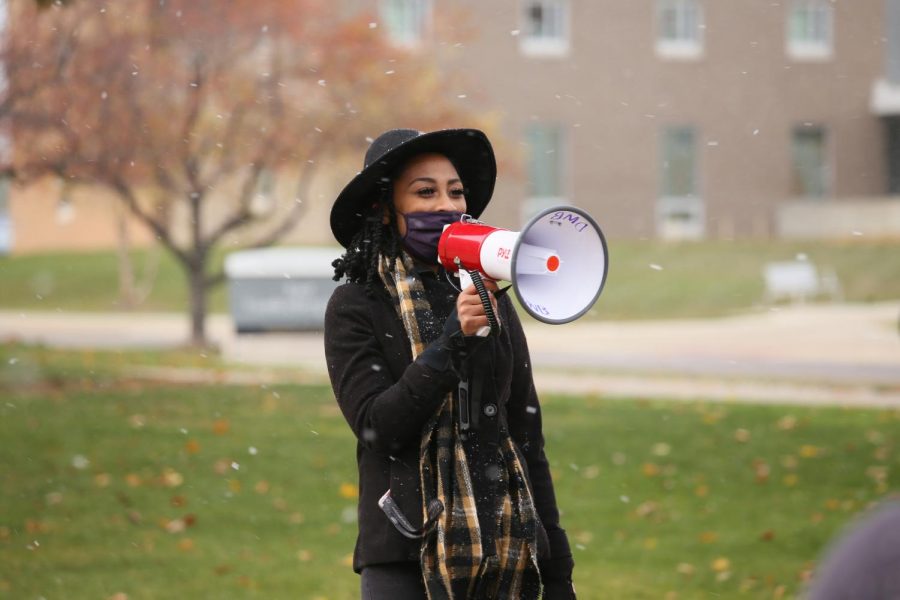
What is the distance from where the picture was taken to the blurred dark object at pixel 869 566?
4.83 ft

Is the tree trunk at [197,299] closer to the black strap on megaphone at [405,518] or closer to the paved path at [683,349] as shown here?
the paved path at [683,349]

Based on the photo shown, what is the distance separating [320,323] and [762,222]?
64.5 ft

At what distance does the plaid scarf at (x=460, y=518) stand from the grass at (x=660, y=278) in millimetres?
23038

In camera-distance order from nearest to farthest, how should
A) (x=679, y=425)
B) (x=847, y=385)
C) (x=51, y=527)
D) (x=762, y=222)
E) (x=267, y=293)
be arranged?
(x=51, y=527) → (x=679, y=425) → (x=847, y=385) → (x=267, y=293) → (x=762, y=222)

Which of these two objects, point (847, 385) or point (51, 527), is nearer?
point (51, 527)

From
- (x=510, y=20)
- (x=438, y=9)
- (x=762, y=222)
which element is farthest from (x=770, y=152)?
(x=438, y=9)

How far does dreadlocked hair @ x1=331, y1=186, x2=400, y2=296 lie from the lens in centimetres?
325

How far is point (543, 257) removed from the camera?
295 centimetres

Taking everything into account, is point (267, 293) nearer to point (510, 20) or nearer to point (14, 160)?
point (14, 160)

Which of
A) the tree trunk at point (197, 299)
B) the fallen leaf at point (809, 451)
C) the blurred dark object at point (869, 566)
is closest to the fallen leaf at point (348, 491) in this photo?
the fallen leaf at point (809, 451)

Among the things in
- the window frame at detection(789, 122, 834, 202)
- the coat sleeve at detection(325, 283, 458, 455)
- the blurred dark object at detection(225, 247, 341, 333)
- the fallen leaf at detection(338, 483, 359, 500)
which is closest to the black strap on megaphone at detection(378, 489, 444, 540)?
the coat sleeve at detection(325, 283, 458, 455)

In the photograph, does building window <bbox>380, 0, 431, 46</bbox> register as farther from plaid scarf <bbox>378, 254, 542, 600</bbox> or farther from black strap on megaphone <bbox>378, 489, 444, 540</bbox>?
black strap on megaphone <bbox>378, 489, 444, 540</bbox>

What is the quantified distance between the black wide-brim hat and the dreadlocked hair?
4 centimetres

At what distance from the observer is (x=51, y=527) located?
8008 millimetres
